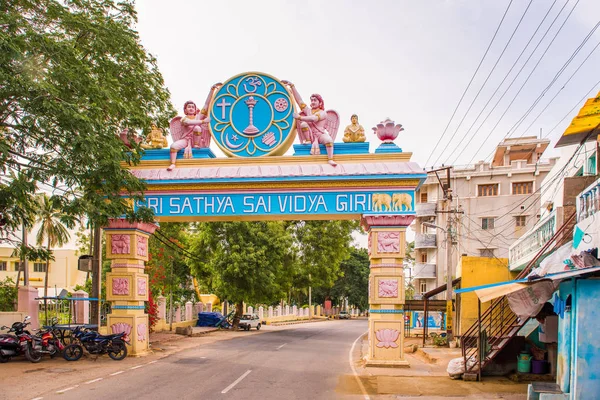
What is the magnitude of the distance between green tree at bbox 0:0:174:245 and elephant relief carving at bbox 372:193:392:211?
20.9 ft

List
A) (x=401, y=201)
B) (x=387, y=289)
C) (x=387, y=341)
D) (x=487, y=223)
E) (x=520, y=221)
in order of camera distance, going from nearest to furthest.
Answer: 1. (x=387, y=341)
2. (x=387, y=289)
3. (x=401, y=201)
4. (x=520, y=221)
5. (x=487, y=223)

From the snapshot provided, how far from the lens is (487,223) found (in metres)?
43.7

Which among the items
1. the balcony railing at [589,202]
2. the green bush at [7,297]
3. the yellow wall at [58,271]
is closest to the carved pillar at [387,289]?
the balcony railing at [589,202]

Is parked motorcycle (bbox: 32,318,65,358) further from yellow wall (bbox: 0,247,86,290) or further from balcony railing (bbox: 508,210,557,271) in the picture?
yellow wall (bbox: 0,247,86,290)

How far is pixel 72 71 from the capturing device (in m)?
13.2

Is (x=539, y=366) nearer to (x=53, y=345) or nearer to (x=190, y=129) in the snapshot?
(x=190, y=129)

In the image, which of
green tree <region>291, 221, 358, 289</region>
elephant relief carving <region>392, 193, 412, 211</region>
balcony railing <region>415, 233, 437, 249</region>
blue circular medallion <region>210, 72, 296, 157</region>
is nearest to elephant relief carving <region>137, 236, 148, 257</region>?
blue circular medallion <region>210, 72, 296, 157</region>

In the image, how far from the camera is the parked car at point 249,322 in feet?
120

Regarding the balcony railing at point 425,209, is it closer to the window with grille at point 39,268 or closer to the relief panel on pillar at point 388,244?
the relief panel on pillar at point 388,244

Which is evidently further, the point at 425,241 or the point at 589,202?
the point at 425,241

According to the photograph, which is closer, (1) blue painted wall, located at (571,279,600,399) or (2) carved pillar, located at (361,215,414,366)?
(1) blue painted wall, located at (571,279,600,399)

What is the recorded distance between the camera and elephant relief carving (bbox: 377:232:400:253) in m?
15.9

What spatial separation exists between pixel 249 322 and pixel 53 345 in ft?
72.0

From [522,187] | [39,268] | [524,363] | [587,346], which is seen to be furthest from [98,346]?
[39,268]
